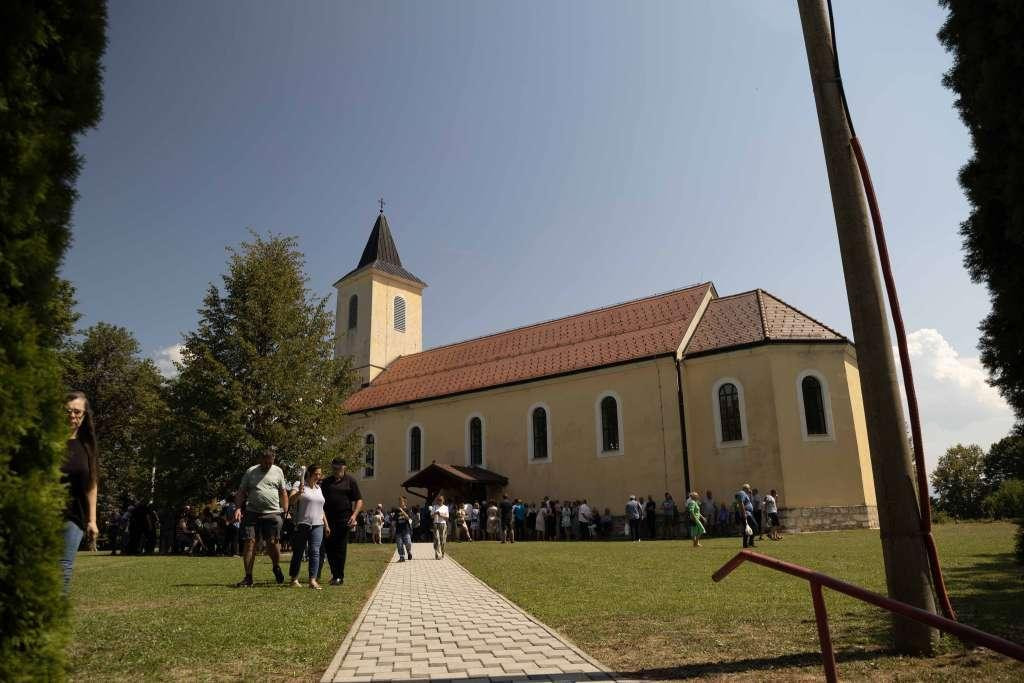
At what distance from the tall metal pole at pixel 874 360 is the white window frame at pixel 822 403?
873 inches

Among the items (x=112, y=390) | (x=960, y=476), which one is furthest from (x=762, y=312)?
(x=960, y=476)

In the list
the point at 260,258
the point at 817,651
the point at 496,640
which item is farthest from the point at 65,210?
the point at 260,258

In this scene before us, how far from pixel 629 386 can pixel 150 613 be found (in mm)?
23854

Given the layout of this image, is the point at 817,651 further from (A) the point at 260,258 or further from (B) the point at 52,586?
(A) the point at 260,258

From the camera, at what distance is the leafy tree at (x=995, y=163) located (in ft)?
14.5

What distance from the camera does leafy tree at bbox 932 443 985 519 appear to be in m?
59.6

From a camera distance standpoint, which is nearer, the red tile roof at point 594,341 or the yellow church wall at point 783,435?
the yellow church wall at point 783,435

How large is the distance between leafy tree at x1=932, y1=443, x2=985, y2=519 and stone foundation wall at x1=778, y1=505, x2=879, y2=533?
41.8 meters

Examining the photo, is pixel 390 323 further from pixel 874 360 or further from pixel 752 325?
pixel 874 360

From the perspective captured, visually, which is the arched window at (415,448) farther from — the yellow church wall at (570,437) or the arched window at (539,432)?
the arched window at (539,432)

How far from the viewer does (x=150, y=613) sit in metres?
7.32

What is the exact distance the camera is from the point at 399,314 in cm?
4672

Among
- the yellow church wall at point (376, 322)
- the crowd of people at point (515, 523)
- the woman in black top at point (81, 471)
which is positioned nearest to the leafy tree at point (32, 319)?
the woman in black top at point (81, 471)

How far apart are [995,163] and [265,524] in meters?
9.78
